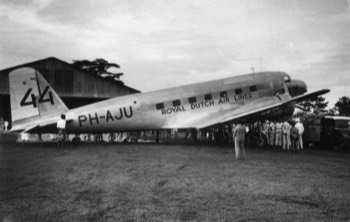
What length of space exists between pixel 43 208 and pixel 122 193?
1.62m

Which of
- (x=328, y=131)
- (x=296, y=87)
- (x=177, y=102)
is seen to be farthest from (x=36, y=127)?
(x=328, y=131)

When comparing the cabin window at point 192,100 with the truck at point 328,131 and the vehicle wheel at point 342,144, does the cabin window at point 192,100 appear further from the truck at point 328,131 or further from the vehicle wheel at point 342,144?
the vehicle wheel at point 342,144

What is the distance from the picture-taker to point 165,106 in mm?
18203

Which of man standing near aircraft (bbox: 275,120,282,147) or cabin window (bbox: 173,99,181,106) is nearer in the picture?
cabin window (bbox: 173,99,181,106)

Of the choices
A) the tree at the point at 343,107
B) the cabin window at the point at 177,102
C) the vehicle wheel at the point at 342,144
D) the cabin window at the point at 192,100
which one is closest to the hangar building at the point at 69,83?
the cabin window at the point at 177,102

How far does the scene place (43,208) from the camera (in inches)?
217

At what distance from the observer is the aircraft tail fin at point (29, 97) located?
15.5m

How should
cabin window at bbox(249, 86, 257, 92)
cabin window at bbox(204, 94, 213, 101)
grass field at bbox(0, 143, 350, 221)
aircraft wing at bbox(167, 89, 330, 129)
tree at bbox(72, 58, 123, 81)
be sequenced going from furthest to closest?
tree at bbox(72, 58, 123, 81) → cabin window at bbox(249, 86, 257, 92) → cabin window at bbox(204, 94, 213, 101) → aircraft wing at bbox(167, 89, 330, 129) → grass field at bbox(0, 143, 350, 221)

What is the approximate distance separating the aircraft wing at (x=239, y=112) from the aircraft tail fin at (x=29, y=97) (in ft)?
20.9

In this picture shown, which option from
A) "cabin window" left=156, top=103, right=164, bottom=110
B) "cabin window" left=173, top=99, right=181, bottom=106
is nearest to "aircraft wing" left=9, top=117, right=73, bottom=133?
"cabin window" left=156, top=103, right=164, bottom=110

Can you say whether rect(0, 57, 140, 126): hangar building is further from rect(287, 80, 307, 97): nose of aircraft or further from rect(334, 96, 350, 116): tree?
rect(334, 96, 350, 116): tree

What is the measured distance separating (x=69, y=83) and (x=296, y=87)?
23.8 m

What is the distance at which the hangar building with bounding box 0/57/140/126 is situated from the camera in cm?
3353

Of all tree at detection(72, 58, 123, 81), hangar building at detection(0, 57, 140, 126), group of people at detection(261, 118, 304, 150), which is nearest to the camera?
group of people at detection(261, 118, 304, 150)
